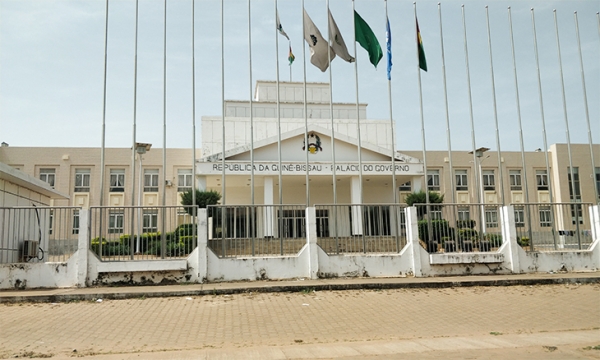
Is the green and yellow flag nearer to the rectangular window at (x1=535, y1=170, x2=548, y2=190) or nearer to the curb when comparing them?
the curb

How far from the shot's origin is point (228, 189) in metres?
28.8

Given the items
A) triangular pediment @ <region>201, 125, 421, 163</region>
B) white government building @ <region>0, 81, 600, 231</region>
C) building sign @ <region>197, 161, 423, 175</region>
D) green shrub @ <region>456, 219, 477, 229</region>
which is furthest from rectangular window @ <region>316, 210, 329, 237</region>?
triangular pediment @ <region>201, 125, 421, 163</region>

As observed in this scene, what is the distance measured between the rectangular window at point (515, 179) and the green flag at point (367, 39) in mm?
25545

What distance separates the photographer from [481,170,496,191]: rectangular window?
121 ft

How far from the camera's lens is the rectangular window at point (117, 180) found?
33.5 m

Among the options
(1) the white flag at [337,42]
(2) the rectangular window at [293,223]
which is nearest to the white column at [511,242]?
(2) the rectangular window at [293,223]

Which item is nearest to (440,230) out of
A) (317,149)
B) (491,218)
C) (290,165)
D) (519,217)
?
(491,218)

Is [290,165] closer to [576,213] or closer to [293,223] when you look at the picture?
[293,223]

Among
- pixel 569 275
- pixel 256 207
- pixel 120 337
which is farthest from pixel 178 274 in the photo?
pixel 569 275

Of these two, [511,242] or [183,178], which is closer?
[511,242]

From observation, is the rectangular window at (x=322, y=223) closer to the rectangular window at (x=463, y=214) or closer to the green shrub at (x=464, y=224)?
the green shrub at (x=464, y=224)

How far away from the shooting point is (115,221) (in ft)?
40.1

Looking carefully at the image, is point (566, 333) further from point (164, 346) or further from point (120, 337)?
point (120, 337)

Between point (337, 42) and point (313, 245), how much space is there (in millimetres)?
6787
